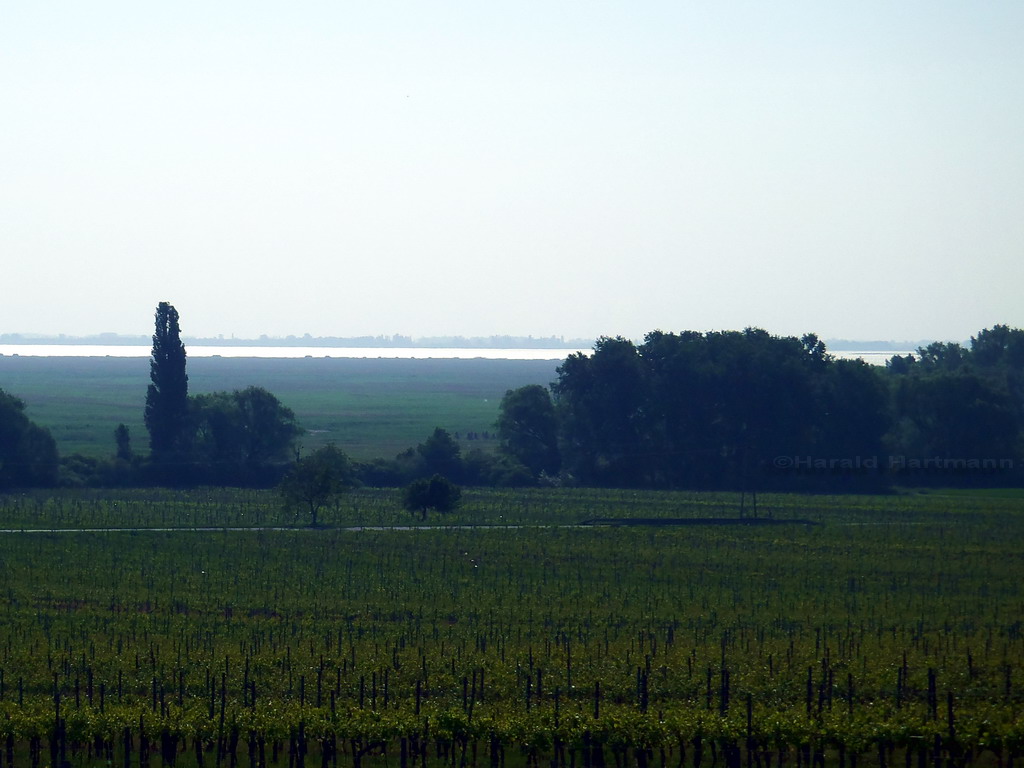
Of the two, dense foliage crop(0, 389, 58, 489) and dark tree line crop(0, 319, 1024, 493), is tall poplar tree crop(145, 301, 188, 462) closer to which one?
dark tree line crop(0, 319, 1024, 493)

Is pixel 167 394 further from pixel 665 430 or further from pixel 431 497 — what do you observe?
pixel 665 430

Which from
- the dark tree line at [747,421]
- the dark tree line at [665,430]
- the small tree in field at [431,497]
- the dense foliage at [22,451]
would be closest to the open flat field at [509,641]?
the small tree in field at [431,497]

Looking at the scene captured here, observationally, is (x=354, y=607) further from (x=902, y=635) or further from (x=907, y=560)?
(x=907, y=560)

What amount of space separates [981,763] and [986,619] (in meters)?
17.5

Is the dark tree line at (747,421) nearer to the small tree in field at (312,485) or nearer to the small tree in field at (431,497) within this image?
the small tree in field at (431,497)

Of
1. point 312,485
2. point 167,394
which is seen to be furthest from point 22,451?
point 312,485

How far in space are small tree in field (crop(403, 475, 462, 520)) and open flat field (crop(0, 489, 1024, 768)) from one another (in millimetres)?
1594

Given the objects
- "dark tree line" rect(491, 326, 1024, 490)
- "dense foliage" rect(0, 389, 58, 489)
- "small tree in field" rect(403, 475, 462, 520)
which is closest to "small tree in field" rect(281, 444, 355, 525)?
"small tree in field" rect(403, 475, 462, 520)

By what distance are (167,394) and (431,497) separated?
31.5 metres

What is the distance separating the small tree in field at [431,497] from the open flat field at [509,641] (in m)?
1.59

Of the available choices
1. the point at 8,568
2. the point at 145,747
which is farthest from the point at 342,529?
the point at 145,747

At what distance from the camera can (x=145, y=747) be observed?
26312mm

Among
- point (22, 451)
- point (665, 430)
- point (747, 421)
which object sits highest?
point (747, 421)

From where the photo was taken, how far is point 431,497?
70.8 meters
